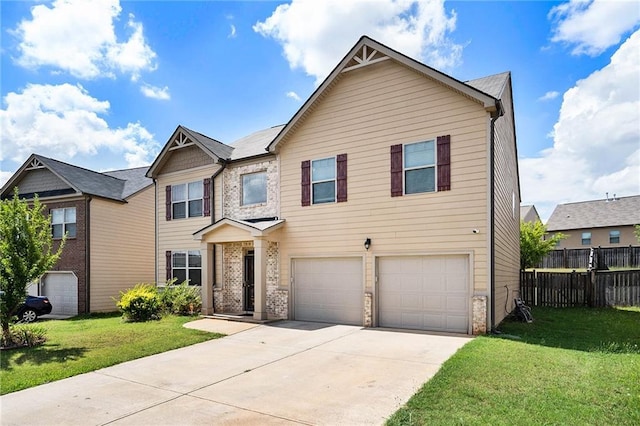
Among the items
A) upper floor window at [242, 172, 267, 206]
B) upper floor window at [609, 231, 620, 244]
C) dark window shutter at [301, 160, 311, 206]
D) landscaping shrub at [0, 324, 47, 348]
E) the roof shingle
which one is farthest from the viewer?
the roof shingle

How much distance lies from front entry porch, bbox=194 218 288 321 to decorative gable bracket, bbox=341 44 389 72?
5.64 metres

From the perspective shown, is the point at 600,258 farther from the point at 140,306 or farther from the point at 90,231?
the point at 90,231

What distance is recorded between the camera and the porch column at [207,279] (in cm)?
1475

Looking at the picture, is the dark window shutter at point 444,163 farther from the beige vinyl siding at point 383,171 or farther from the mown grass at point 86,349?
the mown grass at point 86,349

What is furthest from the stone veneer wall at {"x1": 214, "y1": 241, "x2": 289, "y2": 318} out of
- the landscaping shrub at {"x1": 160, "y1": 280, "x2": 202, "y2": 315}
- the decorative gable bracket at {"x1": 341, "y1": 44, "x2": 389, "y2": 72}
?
the decorative gable bracket at {"x1": 341, "y1": 44, "x2": 389, "y2": 72}

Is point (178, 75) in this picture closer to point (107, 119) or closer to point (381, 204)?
point (107, 119)

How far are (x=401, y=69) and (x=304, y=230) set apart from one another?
19.2 ft

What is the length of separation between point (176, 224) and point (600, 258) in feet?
83.2

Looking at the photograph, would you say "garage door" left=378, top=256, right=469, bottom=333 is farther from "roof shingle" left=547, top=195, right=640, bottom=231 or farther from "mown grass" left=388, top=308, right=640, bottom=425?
"roof shingle" left=547, top=195, right=640, bottom=231

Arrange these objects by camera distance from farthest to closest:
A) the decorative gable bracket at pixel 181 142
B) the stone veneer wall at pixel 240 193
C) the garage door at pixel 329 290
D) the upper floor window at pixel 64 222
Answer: the upper floor window at pixel 64 222, the decorative gable bracket at pixel 181 142, the stone veneer wall at pixel 240 193, the garage door at pixel 329 290

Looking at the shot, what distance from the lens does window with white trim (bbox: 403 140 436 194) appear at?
37.1 feet

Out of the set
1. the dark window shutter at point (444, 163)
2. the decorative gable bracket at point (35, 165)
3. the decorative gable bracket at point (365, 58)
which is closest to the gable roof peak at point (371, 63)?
the decorative gable bracket at point (365, 58)

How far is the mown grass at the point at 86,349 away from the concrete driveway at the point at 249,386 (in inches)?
15.9

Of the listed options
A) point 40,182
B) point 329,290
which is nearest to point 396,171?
point 329,290
